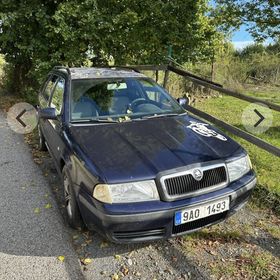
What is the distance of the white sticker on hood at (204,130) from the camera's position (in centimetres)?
363

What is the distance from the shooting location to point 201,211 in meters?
2.85

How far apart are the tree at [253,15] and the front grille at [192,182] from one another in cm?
514

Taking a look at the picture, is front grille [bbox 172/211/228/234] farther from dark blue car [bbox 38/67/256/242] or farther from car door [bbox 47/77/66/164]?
car door [bbox 47/77/66/164]

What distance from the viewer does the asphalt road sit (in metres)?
2.88

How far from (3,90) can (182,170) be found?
10973 millimetres

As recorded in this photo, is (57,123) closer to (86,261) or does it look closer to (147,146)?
(147,146)

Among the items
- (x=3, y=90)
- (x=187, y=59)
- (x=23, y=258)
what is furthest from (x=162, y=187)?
(x=3, y=90)

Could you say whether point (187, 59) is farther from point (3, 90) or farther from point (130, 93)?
point (130, 93)

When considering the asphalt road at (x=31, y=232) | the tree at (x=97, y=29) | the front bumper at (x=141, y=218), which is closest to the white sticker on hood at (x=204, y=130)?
the front bumper at (x=141, y=218)

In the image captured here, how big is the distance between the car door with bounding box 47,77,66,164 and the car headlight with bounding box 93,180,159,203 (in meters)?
1.21

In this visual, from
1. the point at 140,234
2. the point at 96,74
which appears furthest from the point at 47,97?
the point at 140,234

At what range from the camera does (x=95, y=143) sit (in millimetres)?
3248

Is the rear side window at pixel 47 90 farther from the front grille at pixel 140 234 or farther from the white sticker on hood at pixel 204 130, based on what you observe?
the front grille at pixel 140 234

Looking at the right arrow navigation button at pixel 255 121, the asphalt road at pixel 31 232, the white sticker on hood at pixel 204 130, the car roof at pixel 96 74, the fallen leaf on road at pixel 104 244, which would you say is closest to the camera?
the asphalt road at pixel 31 232
